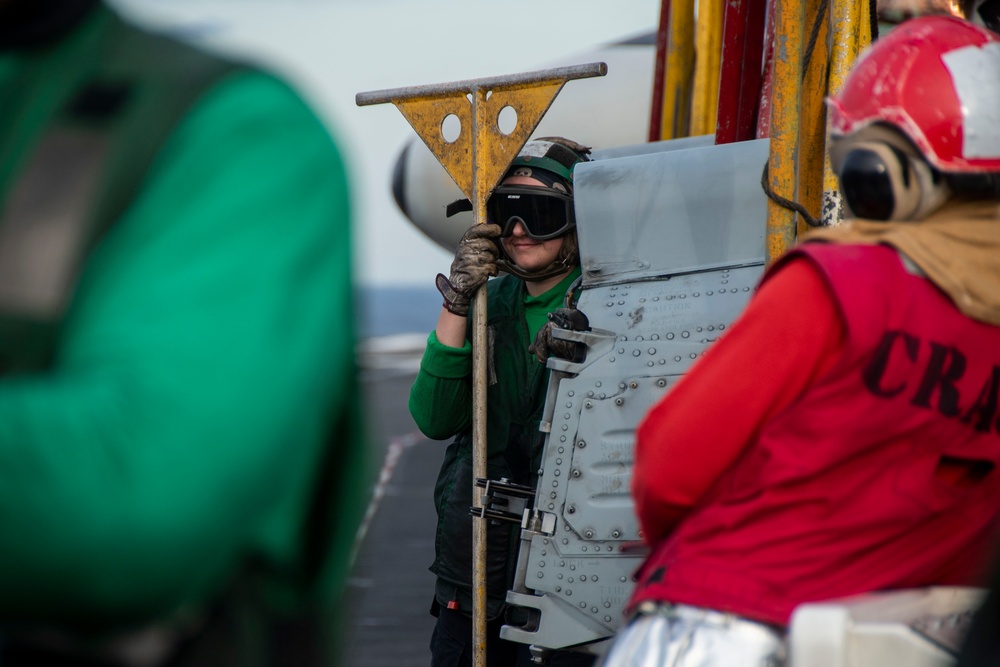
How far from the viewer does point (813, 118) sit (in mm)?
3115

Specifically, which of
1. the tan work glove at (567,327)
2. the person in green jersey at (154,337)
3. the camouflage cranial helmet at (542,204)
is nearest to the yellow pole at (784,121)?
the tan work glove at (567,327)

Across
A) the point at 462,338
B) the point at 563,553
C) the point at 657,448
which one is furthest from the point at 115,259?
the point at 462,338

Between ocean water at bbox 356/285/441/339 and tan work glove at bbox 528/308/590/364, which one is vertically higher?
tan work glove at bbox 528/308/590/364

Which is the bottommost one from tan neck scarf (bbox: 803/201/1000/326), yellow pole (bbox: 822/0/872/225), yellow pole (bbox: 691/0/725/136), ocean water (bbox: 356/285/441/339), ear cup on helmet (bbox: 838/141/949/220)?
ocean water (bbox: 356/285/441/339)

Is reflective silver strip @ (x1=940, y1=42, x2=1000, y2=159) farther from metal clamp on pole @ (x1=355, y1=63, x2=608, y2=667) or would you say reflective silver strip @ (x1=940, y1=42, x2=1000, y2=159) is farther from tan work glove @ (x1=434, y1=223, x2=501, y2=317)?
tan work glove @ (x1=434, y1=223, x2=501, y2=317)

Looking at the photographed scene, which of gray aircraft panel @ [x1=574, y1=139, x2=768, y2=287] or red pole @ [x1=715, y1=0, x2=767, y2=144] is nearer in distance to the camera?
gray aircraft panel @ [x1=574, y1=139, x2=768, y2=287]

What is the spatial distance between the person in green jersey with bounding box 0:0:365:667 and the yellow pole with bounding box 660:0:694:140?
4310 mm

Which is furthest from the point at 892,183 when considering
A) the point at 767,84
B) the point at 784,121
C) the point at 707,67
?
the point at 707,67

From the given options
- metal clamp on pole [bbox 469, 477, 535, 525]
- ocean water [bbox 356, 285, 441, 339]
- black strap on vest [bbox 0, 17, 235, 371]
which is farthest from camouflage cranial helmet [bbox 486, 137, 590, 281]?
ocean water [bbox 356, 285, 441, 339]

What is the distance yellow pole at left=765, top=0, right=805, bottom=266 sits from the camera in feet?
9.36

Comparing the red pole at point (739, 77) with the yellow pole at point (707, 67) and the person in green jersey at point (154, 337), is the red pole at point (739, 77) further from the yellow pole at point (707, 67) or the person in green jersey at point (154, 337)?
the person in green jersey at point (154, 337)

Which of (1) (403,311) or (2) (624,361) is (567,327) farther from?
(1) (403,311)

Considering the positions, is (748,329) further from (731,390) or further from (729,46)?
(729,46)

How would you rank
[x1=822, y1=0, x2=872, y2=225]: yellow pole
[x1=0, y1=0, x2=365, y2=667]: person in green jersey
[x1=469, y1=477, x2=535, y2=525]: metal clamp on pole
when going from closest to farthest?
1. [x1=0, y1=0, x2=365, y2=667]: person in green jersey
2. [x1=822, y1=0, x2=872, y2=225]: yellow pole
3. [x1=469, y1=477, x2=535, y2=525]: metal clamp on pole
